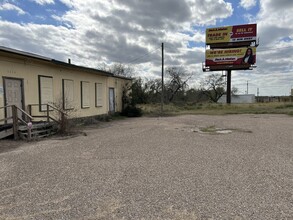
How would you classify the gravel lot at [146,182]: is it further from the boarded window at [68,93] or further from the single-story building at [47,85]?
the boarded window at [68,93]

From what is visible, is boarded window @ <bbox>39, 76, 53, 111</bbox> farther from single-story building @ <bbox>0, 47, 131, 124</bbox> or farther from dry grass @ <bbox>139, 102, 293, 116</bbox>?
dry grass @ <bbox>139, 102, 293, 116</bbox>

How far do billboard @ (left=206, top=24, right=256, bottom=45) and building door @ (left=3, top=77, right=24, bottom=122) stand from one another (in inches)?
1061

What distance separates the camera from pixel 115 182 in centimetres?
415

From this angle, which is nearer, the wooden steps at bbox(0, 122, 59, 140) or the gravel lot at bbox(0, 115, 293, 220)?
the gravel lot at bbox(0, 115, 293, 220)

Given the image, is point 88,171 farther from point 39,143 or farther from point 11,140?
point 11,140

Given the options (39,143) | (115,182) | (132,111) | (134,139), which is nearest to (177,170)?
(115,182)

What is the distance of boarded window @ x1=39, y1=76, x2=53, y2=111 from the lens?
1071cm

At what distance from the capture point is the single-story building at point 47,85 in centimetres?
914

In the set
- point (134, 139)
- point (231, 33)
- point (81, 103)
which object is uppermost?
point (231, 33)

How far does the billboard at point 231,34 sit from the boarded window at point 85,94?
2230 centimetres

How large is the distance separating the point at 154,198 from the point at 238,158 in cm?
314

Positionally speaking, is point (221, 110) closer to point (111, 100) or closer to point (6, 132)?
point (111, 100)

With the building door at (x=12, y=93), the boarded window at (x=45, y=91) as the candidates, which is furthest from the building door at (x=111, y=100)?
the building door at (x=12, y=93)

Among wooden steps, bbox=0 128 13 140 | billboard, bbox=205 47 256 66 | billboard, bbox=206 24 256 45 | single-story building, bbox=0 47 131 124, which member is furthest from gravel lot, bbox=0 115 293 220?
billboard, bbox=206 24 256 45
